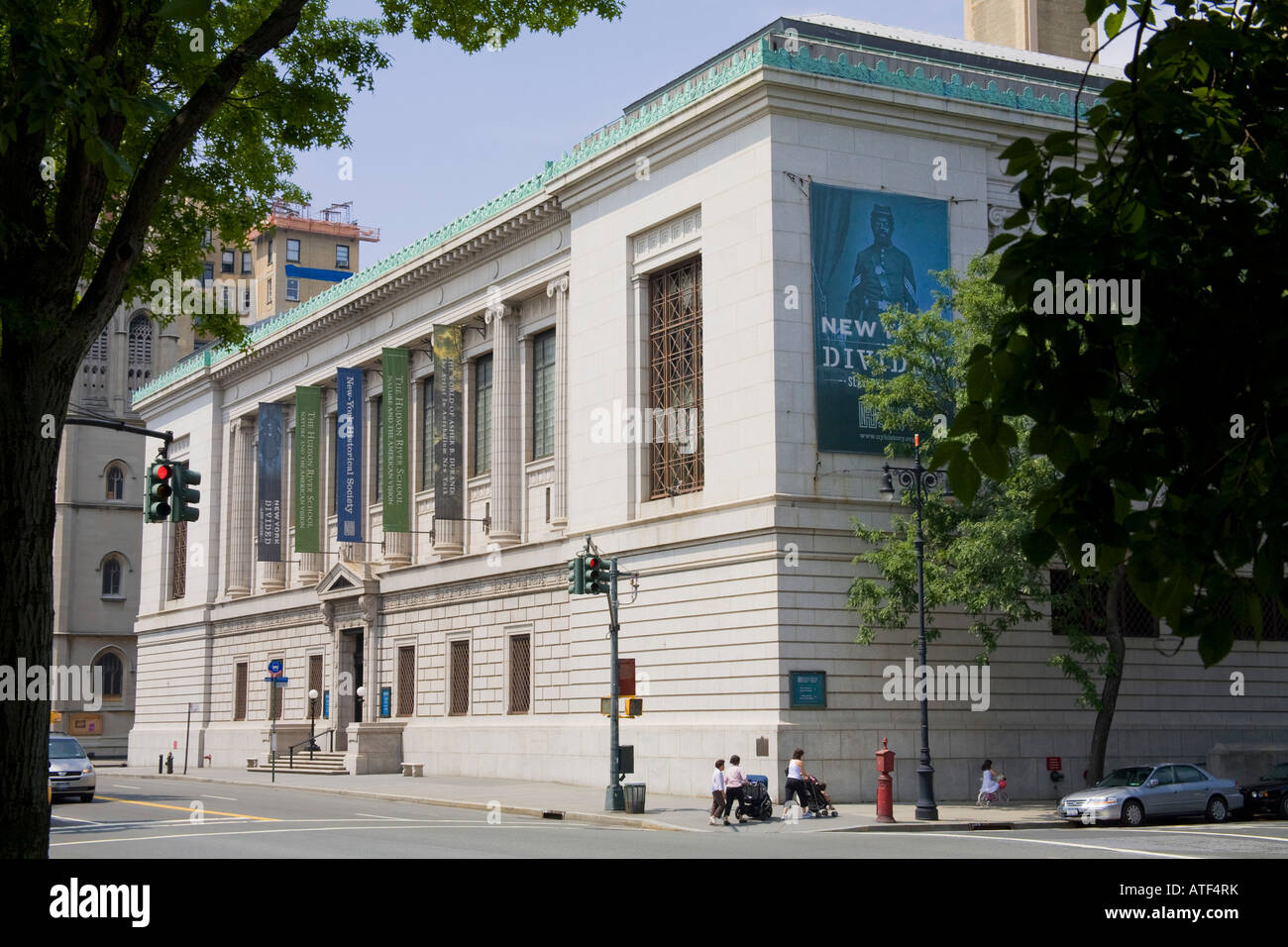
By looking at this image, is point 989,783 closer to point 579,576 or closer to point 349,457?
point 579,576

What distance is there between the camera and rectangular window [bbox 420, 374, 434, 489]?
54.0 metres

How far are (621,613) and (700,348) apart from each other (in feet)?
26.0

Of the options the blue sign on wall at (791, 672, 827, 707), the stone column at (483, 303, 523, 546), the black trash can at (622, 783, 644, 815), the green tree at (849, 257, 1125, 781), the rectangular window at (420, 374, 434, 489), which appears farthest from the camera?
the rectangular window at (420, 374, 434, 489)

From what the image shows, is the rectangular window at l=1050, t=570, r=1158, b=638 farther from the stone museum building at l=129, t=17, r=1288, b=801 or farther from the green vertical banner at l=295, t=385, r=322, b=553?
the green vertical banner at l=295, t=385, r=322, b=553

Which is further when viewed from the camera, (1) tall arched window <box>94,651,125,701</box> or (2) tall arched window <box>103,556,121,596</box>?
(2) tall arched window <box>103,556,121,596</box>

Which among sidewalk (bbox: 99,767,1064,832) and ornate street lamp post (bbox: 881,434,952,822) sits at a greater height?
ornate street lamp post (bbox: 881,434,952,822)

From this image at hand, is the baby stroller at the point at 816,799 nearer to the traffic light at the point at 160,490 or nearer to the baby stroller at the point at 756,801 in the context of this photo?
the baby stroller at the point at 756,801

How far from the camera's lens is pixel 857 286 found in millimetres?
37406

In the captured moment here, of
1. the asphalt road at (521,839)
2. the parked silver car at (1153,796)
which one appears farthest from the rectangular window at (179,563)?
the parked silver car at (1153,796)

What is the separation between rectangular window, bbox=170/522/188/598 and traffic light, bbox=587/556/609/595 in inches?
1823

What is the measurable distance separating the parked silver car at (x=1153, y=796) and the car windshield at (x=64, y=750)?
2594cm

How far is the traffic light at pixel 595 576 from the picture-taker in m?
34.1

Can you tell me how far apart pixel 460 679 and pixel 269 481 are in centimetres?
1757

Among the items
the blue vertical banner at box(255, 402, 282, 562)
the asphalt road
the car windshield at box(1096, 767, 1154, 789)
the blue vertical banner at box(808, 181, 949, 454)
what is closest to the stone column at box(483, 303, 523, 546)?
the asphalt road
